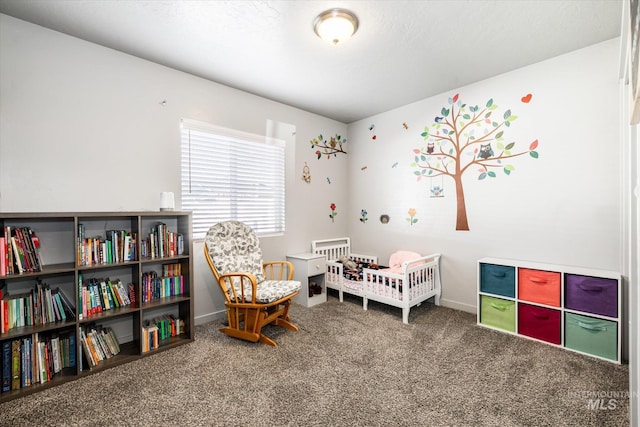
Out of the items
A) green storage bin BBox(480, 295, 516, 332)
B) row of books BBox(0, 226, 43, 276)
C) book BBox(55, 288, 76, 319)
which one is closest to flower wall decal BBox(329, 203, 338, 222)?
green storage bin BBox(480, 295, 516, 332)

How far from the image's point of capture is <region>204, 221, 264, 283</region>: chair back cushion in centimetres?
281

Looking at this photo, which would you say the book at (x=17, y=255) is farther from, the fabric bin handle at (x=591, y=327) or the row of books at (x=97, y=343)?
the fabric bin handle at (x=591, y=327)

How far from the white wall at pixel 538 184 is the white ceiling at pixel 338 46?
0.23 metres

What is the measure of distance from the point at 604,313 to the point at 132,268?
3893 millimetres

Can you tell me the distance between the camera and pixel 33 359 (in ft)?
6.47

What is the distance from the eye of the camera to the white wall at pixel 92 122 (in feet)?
7.04

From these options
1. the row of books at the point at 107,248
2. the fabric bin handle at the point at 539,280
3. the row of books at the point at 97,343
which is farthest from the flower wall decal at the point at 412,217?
the row of books at the point at 97,343

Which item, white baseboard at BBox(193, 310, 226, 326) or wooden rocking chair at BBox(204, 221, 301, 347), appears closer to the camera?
wooden rocking chair at BBox(204, 221, 301, 347)

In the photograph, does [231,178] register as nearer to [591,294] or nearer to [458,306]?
[458,306]

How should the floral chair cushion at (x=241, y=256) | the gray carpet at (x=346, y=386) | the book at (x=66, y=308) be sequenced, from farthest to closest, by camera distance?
the floral chair cushion at (x=241, y=256) < the book at (x=66, y=308) < the gray carpet at (x=346, y=386)

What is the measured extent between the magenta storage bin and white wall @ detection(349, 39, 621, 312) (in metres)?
0.50

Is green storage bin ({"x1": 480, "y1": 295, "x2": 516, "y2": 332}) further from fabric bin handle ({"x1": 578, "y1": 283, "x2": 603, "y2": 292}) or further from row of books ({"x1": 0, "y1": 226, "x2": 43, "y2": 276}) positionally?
row of books ({"x1": 0, "y1": 226, "x2": 43, "y2": 276})

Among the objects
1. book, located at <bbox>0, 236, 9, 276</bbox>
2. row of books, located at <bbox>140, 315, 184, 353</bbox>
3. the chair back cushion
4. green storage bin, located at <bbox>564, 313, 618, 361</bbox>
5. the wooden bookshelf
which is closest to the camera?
book, located at <bbox>0, 236, 9, 276</bbox>

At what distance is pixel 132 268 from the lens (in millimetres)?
2568
